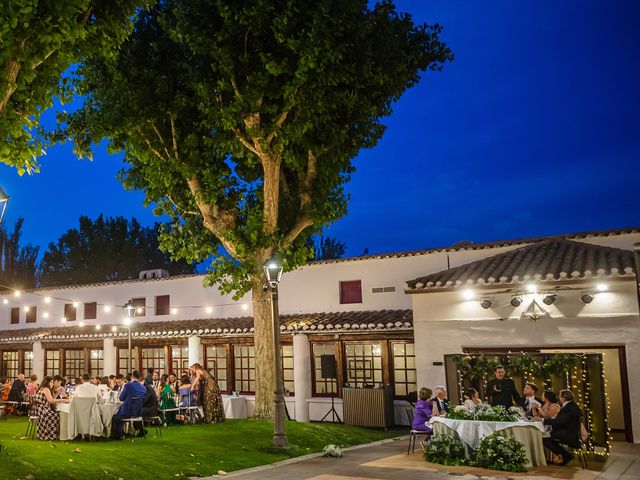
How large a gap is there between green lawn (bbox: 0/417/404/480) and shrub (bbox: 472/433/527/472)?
3.68 metres

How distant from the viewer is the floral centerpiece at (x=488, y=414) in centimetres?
1114

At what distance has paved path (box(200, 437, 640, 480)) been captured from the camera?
10.2 m

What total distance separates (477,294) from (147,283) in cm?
1399

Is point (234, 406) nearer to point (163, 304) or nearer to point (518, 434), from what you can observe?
point (163, 304)

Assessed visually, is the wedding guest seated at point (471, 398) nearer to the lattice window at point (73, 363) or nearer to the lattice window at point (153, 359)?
the lattice window at point (153, 359)

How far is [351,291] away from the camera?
67.0 feet

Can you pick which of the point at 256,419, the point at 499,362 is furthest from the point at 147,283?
the point at 499,362

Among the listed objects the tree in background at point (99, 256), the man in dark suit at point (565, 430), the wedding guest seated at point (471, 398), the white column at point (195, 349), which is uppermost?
the tree in background at point (99, 256)

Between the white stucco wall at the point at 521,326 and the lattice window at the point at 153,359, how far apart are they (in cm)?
1075

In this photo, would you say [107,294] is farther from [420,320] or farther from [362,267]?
[420,320]

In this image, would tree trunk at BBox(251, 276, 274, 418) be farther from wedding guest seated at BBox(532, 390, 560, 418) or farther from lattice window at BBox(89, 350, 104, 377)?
lattice window at BBox(89, 350, 104, 377)

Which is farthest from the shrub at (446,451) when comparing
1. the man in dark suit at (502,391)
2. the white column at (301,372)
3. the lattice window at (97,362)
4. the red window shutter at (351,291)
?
the lattice window at (97,362)

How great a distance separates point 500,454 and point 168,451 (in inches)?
231

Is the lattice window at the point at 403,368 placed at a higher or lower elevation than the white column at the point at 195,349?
lower
